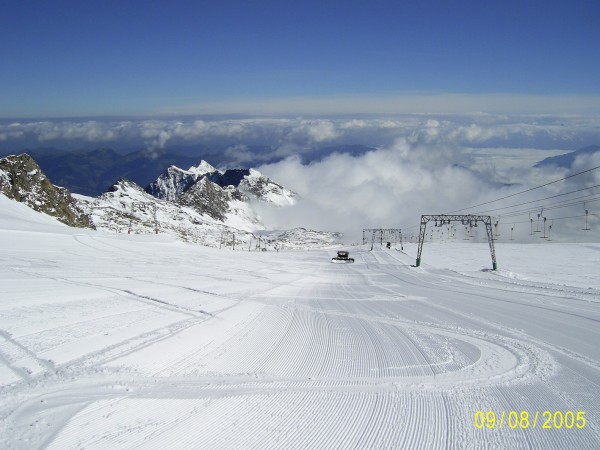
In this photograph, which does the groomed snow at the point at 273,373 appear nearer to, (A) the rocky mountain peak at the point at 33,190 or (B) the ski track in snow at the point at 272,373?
(B) the ski track in snow at the point at 272,373

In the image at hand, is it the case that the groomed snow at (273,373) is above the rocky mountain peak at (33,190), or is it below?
above

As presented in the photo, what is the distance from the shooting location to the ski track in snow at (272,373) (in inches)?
249

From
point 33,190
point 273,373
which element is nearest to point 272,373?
point 273,373

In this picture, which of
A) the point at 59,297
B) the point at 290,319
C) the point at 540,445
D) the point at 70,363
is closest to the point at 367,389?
the point at 540,445

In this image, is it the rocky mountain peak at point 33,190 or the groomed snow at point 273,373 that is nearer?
the groomed snow at point 273,373

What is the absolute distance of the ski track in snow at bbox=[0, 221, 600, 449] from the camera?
6.34 meters

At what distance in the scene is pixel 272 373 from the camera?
888 centimetres

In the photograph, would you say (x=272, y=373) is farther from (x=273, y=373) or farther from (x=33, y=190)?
(x=33, y=190)

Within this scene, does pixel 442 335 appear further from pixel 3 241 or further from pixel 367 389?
pixel 3 241

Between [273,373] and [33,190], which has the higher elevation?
[273,373]

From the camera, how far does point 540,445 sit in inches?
247

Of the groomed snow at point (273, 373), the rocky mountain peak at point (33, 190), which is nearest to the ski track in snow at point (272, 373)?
the groomed snow at point (273, 373)

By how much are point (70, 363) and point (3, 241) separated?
29.3 metres

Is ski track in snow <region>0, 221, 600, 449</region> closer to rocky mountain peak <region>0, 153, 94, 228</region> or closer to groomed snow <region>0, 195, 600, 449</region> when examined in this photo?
groomed snow <region>0, 195, 600, 449</region>
